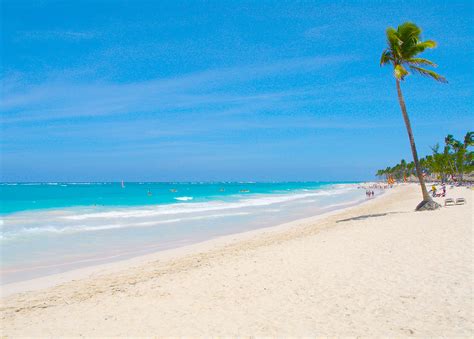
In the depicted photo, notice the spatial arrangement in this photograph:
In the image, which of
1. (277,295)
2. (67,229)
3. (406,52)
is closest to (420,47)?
(406,52)

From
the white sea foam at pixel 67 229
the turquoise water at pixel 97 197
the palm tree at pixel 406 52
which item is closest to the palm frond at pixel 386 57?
the palm tree at pixel 406 52

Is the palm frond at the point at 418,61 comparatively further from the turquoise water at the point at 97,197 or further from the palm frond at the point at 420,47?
the turquoise water at the point at 97,197

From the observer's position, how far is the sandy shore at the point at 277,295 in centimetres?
536

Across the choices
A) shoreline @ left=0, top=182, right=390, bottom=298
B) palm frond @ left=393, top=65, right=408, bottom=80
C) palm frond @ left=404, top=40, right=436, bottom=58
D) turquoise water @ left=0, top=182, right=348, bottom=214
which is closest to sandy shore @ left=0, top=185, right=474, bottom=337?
shoreline @ left=0, top=182, right=390, bottom=298

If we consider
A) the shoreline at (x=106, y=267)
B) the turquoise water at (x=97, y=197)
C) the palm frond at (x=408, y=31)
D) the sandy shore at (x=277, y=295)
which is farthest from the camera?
the turquoise water at (x=97, y=197)

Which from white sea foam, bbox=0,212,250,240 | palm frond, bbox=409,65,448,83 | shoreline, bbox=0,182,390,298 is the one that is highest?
palm frond, bbox=409,65,448,83

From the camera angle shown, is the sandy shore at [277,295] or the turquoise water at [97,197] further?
the turquoise water at [97,197]

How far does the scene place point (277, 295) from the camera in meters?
6.66

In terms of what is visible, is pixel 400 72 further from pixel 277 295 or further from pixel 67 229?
pixel 67 229

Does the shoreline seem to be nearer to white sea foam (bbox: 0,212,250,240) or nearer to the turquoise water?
white sea foam (bbox: 0,212,250,240)

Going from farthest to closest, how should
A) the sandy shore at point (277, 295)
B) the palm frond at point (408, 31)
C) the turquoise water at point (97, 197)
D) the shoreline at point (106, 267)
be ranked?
the turquoise water at point (97, 197)
the palm frond at point (408, 31)
the shoreline at point (106, 267)
the sandy shore at point (277, 295)

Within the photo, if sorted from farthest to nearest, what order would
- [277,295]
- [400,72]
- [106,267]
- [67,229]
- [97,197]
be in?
[97,197] < [67,229] < [400,72] < [106,267] < [277,295]

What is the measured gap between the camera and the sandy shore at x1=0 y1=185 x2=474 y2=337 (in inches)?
211

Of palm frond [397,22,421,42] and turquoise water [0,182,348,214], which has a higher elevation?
palm frond [397,22,421,42]
